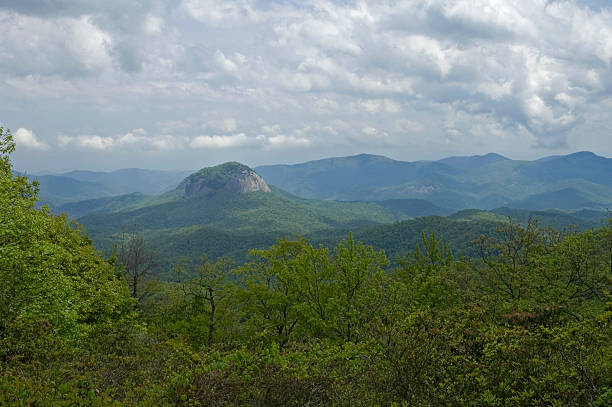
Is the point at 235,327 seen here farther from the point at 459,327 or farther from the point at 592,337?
the point at 592,337

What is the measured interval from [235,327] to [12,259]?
21286 millimetres

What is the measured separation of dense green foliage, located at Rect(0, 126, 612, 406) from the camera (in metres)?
10.4

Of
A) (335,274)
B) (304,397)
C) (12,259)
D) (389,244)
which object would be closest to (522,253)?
(335,274)

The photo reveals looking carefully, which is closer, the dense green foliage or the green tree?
the dense green foliage

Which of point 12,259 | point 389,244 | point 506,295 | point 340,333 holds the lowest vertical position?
point 389,244

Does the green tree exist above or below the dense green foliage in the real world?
below

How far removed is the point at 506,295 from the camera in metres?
26.0

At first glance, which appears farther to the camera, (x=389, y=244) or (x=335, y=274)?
(x=389, y=244)

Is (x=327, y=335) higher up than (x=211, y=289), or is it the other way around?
(x=211, y=289)

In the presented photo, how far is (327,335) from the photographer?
92.3 feet

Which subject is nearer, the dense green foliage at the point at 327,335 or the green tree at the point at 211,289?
the dense green foliage at the point at 327,335

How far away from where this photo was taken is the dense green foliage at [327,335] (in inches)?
409

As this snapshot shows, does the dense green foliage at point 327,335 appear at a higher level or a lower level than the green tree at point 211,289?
higher

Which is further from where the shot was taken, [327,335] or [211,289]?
[211,289]
